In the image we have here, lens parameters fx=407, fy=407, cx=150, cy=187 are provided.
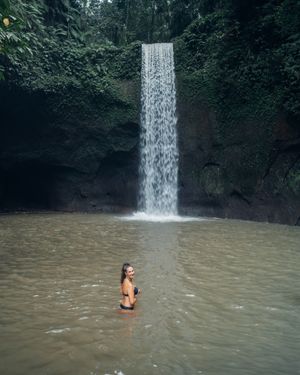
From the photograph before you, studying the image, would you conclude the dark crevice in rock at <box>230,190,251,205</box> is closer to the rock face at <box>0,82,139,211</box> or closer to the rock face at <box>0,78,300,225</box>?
the rock face at <box>0,78,300,225</box>

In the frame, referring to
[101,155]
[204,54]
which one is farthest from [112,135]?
[204,54]

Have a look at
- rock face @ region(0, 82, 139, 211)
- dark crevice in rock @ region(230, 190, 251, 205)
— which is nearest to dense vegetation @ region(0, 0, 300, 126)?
rock face @ region(0, 82, 139, 211)

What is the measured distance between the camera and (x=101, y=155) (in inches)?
812

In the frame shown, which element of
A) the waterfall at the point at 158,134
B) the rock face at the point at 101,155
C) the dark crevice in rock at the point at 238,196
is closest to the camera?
the dark crevice in rock at the point at 238,196

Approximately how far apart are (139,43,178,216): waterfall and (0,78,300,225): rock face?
41cm

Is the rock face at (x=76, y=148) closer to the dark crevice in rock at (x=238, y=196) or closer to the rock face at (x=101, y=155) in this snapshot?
the rock face at (x=101, y=155)

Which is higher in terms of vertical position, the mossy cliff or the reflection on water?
the mossy cliff

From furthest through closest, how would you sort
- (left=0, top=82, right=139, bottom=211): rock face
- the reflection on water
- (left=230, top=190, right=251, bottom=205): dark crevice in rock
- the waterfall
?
(left=0, top=82, right=139, bottom=211): rock face, the waterfall, (left=230, top=190, right=251, bottom=205): dark crevice in rock, the reflection on water

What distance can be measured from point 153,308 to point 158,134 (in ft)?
47.9

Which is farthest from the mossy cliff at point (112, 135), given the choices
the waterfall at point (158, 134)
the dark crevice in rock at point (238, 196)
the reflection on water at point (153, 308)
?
the reflection on water at point (153, 308)

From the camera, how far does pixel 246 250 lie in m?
9.83

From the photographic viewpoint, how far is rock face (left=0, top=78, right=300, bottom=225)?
17598mm

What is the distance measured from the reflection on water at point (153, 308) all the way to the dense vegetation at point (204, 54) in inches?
315

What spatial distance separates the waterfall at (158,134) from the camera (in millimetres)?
19141
